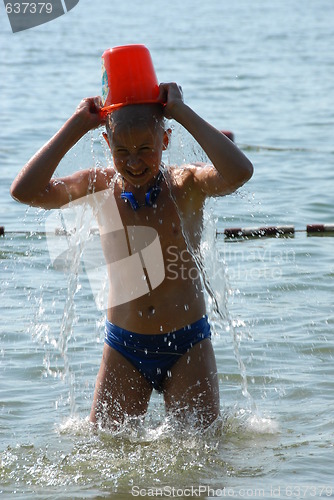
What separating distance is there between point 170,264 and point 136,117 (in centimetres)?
66

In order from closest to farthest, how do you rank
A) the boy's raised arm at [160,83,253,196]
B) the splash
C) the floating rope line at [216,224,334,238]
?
the boy's raised arm at [160,83,253,196]
the splash
the floating rope line at [216,224,334,238]

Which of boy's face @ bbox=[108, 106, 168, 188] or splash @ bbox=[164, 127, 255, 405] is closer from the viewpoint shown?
boy's face @ bbox=[108, 106, 168, 188]

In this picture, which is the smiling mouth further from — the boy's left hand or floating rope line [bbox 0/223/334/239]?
floating rope line [bbox 0/223/334/239]

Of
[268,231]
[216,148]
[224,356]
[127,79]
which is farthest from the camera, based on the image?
[268,231]

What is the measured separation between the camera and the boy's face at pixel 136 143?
3.86 m

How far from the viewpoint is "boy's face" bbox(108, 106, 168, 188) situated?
386 cm

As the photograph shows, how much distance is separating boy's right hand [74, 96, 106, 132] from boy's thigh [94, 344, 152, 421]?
0.99 m

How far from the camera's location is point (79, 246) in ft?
14.8

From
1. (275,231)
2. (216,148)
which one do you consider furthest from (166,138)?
(275,231)

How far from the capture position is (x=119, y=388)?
410cm

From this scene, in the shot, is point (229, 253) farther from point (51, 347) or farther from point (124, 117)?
point (124, 117)

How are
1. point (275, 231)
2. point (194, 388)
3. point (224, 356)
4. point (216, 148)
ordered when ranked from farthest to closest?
1. point (275, 231)
2. point (224, 356)
3. point (194, 388)
4. point (216, 148)

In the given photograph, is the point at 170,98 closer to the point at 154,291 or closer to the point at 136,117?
the point at 136,117

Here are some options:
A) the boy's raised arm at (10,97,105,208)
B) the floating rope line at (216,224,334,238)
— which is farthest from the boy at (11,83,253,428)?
the floating rope line at (216,224,334,238)
